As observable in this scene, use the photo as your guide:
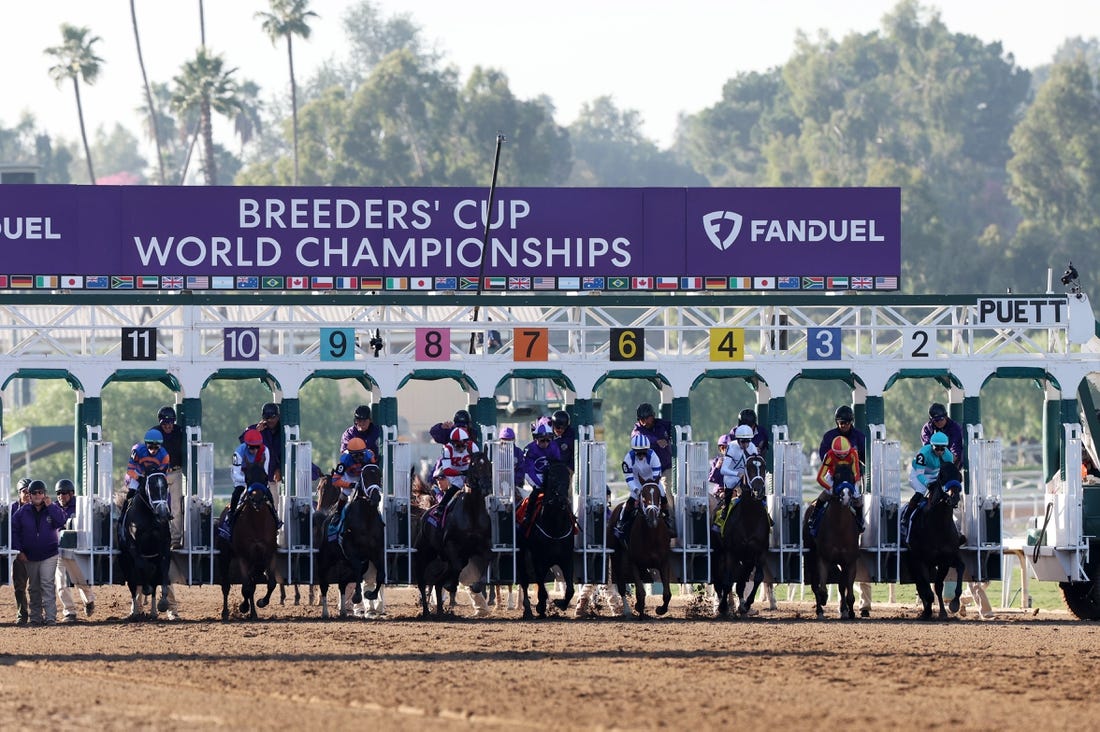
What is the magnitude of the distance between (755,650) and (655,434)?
4100mm

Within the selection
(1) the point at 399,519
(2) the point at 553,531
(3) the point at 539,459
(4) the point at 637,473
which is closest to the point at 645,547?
(4) the point at 637,473

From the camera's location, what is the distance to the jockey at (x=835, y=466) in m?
22.0

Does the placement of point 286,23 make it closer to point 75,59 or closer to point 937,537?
point 75,59

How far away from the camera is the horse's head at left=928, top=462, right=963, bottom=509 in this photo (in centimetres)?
2189

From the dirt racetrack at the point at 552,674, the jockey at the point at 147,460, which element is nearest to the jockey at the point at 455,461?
the dirt racetrack at the point at 552,674

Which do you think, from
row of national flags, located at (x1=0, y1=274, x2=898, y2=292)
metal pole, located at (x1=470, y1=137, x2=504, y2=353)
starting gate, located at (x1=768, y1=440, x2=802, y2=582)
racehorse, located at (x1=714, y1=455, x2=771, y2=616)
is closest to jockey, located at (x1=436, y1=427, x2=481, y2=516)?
metal pole, located at (x1=470, y1=137, x2=504, y2=353)

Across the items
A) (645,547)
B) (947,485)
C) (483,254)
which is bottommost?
(645,547)

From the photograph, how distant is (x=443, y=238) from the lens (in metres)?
25.2

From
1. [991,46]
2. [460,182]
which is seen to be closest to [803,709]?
[460,182]

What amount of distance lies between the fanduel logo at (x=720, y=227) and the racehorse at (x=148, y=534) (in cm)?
690

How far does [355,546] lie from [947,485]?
566 centimetres

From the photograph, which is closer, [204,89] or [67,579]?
[67,579]


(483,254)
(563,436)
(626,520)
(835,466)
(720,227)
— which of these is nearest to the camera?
(626,520)

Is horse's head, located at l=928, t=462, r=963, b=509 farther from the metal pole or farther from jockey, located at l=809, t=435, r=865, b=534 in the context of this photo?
the metal pole
